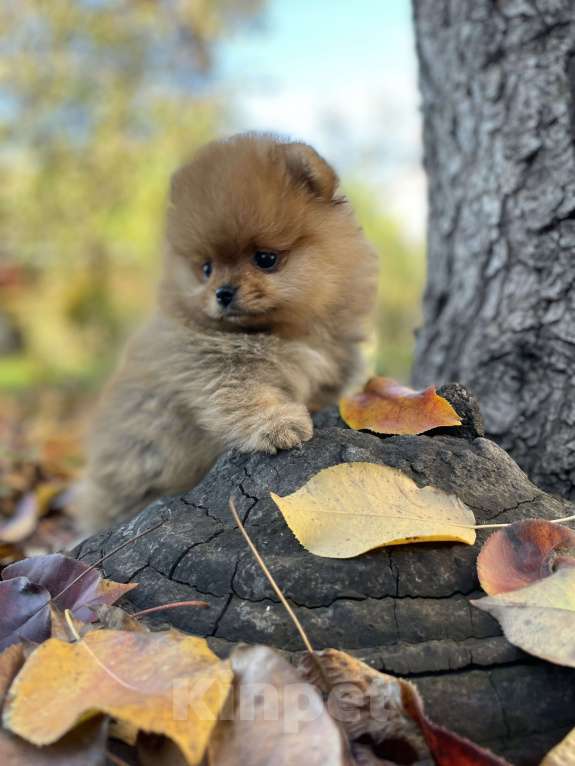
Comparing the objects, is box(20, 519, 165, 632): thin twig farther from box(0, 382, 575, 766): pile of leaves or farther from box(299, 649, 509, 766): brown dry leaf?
box(299, 649, 509, 766): brown dry leaf

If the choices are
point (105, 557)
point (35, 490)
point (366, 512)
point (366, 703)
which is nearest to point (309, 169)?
point (366, 512)

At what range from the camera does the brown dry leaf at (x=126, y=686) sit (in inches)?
40.5

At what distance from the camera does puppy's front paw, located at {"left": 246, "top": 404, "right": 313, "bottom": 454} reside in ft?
5.49

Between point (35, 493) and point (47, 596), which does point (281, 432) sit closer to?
point (47, 596)

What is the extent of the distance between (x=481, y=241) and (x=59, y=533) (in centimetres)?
185

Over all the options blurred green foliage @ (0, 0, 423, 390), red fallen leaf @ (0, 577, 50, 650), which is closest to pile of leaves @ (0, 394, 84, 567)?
red fallen leaf @ (0, 577, 50, 650)

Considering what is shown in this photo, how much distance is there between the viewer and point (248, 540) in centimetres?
140

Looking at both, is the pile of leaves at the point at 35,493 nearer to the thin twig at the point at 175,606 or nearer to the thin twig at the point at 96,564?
the thin twig at the point at 96,564

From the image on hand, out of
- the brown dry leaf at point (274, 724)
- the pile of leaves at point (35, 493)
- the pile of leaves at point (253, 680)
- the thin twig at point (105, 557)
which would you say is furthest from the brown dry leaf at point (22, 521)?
the brown dry leaf at point (274, 724)

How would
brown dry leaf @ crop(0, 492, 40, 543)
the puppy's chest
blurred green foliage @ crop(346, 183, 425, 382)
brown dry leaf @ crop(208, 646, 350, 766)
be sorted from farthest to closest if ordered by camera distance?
1. blurred green foliage @ crop(346, 183, 425, 382)
2. brown dry leaf @ crop(0, 492, 40, 543)
3. the puppy's chest
4. brown dry leaf @ crop(208, 646, 350, 766)

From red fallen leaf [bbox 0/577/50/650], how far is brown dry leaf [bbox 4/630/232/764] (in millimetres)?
189

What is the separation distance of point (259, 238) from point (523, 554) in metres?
1.03

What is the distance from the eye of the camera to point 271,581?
1326mm

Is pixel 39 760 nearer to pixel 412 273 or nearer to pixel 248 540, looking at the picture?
pixel 248 540
